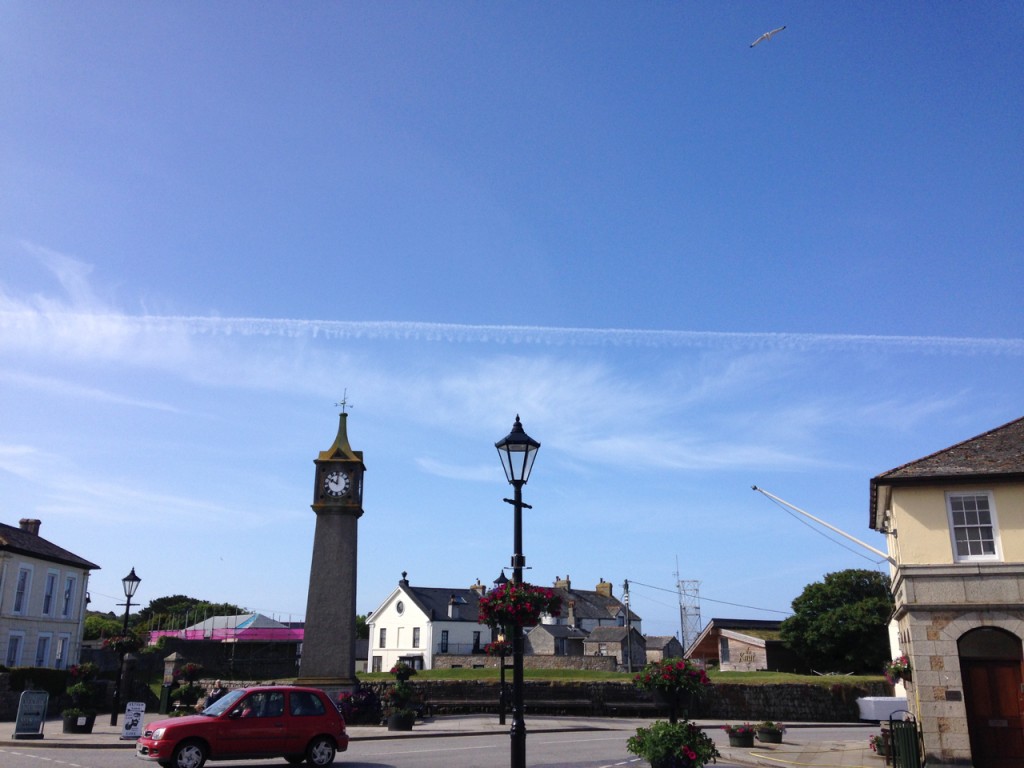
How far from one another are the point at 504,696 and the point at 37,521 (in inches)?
1322

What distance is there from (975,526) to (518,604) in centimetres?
1181

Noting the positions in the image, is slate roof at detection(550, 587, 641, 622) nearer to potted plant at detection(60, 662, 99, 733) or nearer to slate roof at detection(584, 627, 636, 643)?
slate roof at detection(584, 627, 636, 643)

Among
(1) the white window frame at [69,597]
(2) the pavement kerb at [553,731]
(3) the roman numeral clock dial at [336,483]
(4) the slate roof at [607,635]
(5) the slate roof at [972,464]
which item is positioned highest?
(3) the roman numeral clock dial at [336,483]

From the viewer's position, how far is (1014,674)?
17.8 m

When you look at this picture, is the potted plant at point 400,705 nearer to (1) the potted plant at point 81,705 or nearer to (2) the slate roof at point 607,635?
(1) the potted plant at point 81,705

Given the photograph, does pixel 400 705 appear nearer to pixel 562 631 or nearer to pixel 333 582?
pixel 333 582

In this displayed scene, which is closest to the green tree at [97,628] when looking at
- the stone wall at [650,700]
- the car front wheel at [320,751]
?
the stone wall at [650,700]

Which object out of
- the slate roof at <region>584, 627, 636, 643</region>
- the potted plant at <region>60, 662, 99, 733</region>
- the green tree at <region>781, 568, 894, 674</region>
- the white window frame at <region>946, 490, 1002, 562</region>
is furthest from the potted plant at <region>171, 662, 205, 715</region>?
the slate roof at <region>584, 627, 636, 643</region>

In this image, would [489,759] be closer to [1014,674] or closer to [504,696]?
[504,696]

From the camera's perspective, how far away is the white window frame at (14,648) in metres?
38.5

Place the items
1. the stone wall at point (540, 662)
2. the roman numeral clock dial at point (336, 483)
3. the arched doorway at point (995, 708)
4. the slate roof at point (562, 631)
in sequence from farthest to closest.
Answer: the slate roof at point (562, 631), the stone wall at point (540, 662), the roman numeral clock dial at point (336, 483), the arched doorway at point (995, 708)

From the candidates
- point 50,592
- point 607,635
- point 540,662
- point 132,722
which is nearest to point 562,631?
point 607,635

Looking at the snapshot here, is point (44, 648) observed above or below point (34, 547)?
below

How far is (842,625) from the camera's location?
45.6 m
